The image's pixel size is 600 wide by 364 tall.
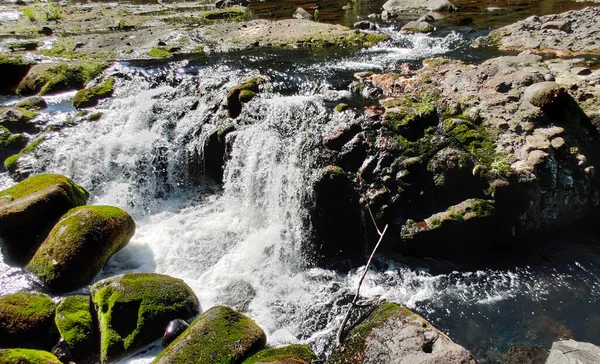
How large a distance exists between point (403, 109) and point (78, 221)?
779 cm

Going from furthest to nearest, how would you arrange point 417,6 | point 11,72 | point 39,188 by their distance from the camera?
point 417,6 < point 11,72 < point 39,188

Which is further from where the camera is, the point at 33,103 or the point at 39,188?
the point at 33,103

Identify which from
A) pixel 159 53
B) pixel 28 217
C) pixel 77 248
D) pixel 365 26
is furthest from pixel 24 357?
pixel 365 26

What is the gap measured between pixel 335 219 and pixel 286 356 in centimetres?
355

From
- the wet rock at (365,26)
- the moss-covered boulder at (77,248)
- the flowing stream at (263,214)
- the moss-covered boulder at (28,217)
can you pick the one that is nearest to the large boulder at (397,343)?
the flowing stream at (263,214)

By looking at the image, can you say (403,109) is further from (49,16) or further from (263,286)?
(49,16)

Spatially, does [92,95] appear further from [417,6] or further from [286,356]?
[417,6]

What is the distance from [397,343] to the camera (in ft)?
17.2

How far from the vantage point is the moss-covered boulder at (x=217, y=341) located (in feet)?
17.4

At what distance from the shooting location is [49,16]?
2536 centimetres

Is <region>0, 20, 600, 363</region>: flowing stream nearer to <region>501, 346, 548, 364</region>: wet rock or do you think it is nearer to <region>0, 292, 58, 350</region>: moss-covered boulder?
<region>501, 346, 548, 364</region>: wet rock

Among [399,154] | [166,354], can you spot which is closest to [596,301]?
[399,154]

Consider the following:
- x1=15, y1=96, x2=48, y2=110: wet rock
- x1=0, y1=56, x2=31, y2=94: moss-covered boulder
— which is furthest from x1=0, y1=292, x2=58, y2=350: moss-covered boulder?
x1=0, y1=56, x2=31, y2=94: moss-covered boulder

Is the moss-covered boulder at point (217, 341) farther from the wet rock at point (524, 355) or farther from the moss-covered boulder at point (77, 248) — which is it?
the wet rock at point (524, 355)
